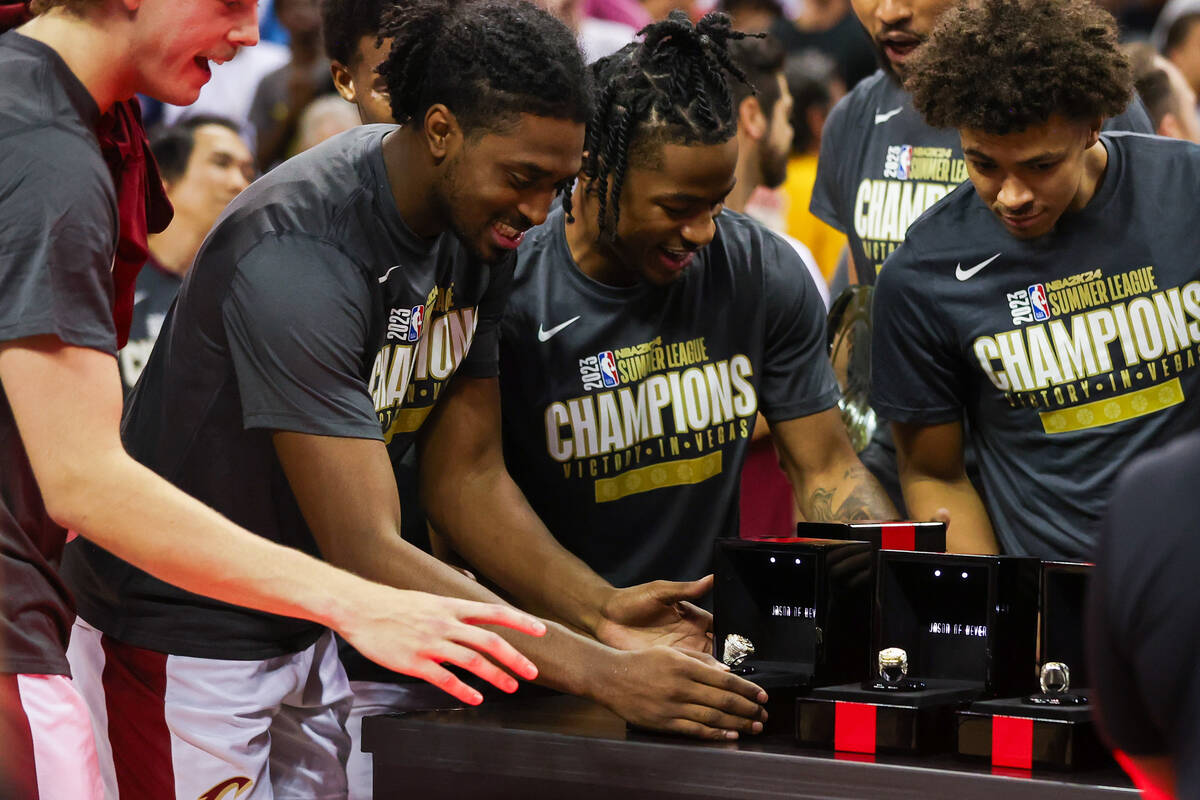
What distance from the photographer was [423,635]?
1772 millimetres

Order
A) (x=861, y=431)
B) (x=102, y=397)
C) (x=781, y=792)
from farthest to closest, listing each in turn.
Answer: (x=861, y=431) → (x=781, y=792) → (x=102, y=397)

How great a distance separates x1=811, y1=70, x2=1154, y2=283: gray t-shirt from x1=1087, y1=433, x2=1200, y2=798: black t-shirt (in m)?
2.51

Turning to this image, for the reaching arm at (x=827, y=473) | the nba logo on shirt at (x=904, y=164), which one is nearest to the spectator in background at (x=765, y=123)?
the nba logo on shirt at (x=904, y=164)

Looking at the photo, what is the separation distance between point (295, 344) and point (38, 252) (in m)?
0.57

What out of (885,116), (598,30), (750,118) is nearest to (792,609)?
(885,116)

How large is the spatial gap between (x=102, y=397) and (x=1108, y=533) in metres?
1.13

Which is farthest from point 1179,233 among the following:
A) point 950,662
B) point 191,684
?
point 191,684

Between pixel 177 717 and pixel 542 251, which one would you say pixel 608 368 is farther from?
pixel 177 717

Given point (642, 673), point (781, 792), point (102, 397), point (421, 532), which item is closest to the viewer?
point (102, 397)

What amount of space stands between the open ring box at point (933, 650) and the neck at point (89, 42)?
1.19 m

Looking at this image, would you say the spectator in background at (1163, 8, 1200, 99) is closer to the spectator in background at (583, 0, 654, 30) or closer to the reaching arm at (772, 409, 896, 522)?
the spectator in background at (583, 0, 654, 30)

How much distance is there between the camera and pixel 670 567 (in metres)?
3.04

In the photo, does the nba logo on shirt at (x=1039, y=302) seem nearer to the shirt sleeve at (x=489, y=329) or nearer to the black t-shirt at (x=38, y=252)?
the shirt sleeve at (x=489, y=329)

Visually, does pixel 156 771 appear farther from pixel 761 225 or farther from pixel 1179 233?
pixel 1179 233
